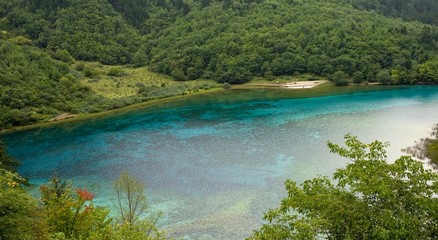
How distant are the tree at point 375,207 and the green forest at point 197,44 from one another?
9033 centimetres

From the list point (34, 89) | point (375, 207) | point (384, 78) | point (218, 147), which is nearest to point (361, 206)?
point (375, 207)

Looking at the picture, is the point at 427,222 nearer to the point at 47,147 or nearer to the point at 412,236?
the point at 412,236

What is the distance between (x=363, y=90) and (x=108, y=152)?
73434mm

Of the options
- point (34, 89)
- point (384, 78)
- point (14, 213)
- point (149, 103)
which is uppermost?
point (34, 89)

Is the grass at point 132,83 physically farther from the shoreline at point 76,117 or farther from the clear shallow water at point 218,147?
the clear shallow water at point 218,147

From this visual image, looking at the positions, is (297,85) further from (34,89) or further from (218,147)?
(34,89)

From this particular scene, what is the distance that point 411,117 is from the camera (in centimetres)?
7881

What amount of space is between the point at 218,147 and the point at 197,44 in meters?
90.3

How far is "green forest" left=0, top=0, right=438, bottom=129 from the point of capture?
11281 centimetres

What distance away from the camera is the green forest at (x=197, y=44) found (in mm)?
112812

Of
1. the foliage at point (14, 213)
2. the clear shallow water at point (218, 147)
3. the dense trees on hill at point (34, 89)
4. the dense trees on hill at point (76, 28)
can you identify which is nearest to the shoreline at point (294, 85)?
the clear shallow water at point (218, 147)

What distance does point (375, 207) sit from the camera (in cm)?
1625

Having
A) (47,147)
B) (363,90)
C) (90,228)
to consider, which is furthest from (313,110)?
(90,228)

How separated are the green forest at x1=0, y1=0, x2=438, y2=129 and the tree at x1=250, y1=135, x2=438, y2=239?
3556 inches
